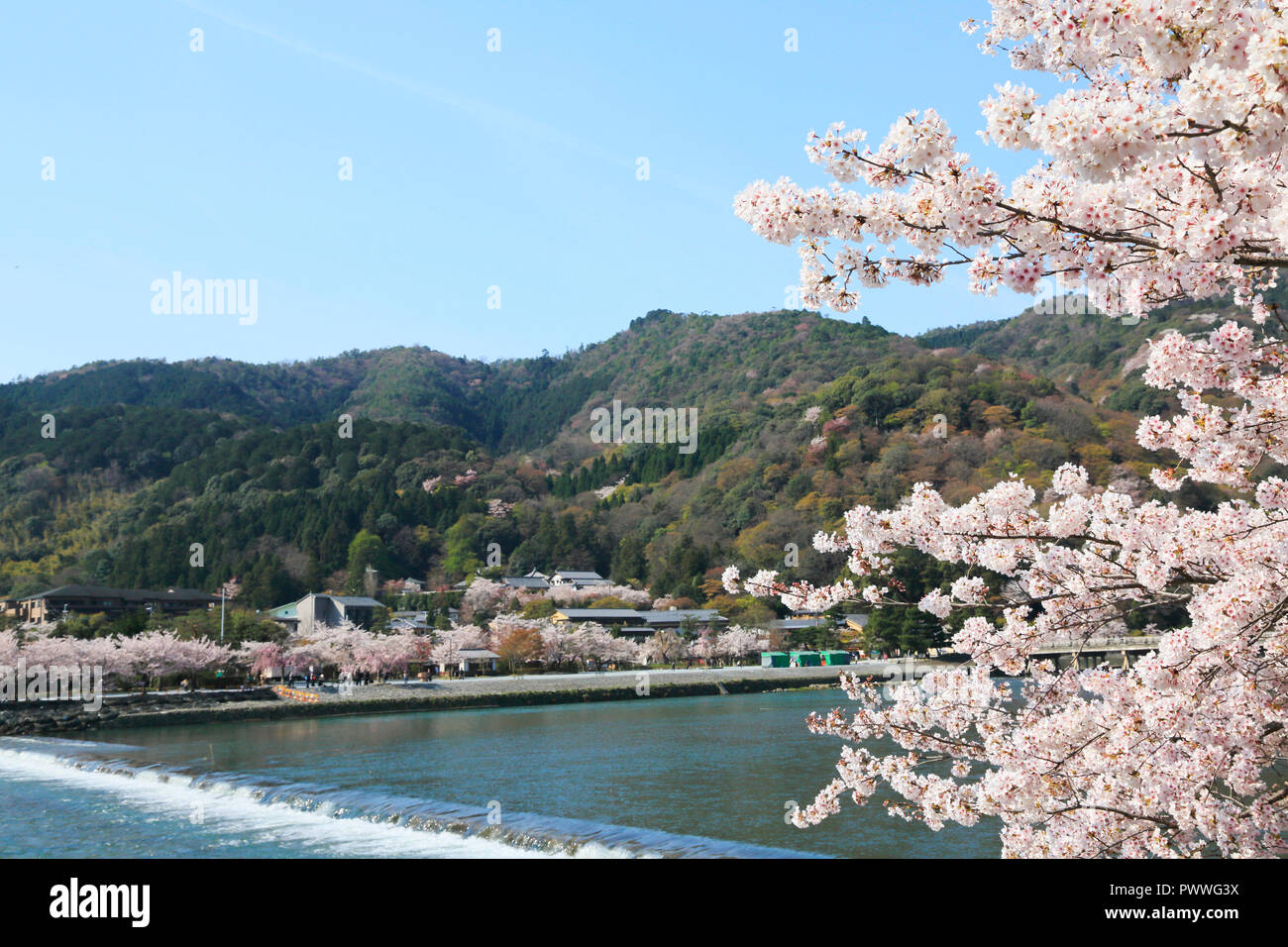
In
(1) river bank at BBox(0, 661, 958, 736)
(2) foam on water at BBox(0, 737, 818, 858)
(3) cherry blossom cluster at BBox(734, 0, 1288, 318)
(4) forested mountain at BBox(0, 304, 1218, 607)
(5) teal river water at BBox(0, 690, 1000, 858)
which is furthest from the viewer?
(4) forested mountain at BBox(0, 304, 1218, 607)

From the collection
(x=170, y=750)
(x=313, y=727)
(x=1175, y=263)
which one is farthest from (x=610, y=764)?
(x=1175, y=263)

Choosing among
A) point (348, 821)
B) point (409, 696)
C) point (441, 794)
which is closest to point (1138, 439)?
point (348, 821)

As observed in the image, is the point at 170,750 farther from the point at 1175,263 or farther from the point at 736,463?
the point at 736,463

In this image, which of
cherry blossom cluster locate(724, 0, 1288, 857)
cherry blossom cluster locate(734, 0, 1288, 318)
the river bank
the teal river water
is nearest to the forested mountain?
the river bank

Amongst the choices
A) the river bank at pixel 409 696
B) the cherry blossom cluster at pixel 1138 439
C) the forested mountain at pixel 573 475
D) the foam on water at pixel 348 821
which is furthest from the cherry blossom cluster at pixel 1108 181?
the forested mountain at pixel 573 475

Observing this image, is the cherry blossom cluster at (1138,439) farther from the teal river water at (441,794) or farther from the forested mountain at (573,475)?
the forested mountain at (573,475)

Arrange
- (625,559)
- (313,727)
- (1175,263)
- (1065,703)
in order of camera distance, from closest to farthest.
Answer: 1. (1175,263)
2. (1065,703)
3. (313,727)
4. (625,559)

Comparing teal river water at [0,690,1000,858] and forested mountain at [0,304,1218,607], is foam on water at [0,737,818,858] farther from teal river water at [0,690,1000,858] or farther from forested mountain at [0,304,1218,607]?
forested mountain at [0,304,1218,607]
